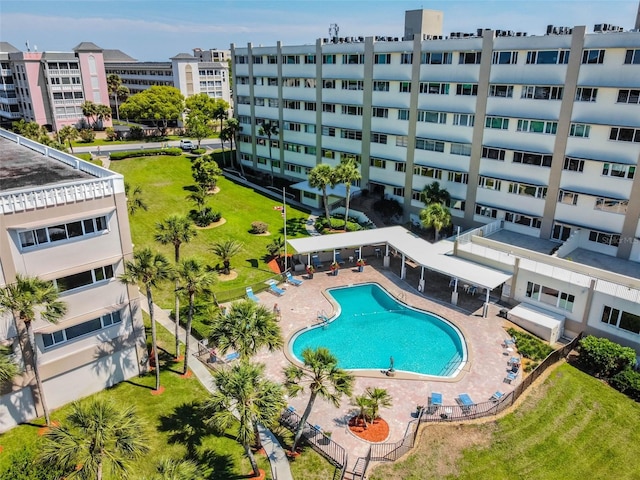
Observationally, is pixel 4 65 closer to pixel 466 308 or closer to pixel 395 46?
pixel 395 46

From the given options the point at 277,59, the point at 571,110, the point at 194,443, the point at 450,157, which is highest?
the point at 277,59

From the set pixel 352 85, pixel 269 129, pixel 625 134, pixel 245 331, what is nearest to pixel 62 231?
pixel 245 331

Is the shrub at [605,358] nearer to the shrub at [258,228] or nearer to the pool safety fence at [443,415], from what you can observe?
the pool safety fence at [443,415]

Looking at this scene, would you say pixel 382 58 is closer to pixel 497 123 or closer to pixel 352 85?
pixel 352 85

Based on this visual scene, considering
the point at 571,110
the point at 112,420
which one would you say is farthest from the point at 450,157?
the point at 112,420

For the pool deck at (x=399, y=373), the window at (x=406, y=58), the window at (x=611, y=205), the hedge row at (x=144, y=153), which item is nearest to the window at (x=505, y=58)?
the window at (x=406, y=58)

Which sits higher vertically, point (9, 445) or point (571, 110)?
point (571, 110)
